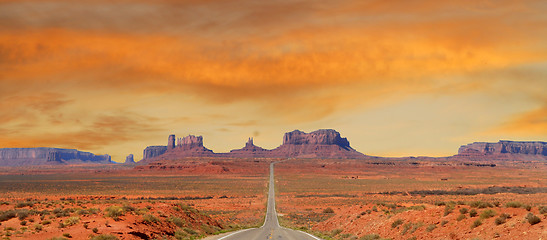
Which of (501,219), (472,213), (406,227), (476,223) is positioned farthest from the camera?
(406,227)

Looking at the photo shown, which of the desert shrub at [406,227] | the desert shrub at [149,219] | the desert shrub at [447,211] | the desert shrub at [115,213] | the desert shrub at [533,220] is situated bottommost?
the desert shrub at [406,227]

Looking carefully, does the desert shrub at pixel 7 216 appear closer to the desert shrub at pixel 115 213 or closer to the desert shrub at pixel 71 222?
the desert shrub at pixel 71 222

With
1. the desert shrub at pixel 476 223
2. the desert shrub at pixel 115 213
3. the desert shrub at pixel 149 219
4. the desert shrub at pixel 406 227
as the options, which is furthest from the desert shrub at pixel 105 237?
the desert shrub at pixel 476 223

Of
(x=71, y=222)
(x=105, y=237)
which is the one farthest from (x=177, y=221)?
(x=105, y=237)

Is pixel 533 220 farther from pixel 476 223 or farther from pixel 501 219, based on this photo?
pixel 476 223

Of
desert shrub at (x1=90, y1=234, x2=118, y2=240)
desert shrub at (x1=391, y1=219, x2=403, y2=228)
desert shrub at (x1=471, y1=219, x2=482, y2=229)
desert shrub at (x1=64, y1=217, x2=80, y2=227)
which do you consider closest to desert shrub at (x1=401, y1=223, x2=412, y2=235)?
desert shrub at (x1=391, y1=219, x2=403, y2=228)

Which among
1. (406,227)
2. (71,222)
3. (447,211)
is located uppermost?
Answer: (447,211)

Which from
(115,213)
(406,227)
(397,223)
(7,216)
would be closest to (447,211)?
(406,227)

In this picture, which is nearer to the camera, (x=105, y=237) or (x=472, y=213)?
(x=105, y=237)

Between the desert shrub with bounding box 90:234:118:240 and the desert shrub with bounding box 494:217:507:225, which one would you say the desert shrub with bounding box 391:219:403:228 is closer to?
the desert shrub with bounding box 494:217:507:225

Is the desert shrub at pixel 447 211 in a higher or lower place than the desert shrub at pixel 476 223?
higher

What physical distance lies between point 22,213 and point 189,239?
1210cm

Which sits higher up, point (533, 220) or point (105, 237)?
point (533, 220)

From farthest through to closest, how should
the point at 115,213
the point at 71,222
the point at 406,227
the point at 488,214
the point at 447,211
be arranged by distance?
the point at 115,213 → the point at 71,222 → the point at 406,227 → the point at 447,211 → the point at 488,214
